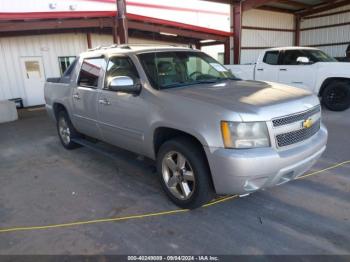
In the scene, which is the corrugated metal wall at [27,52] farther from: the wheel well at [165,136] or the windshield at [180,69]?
the wheel well at [165,136]

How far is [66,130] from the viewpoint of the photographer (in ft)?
19.5

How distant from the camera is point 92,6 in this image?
43.6 feet

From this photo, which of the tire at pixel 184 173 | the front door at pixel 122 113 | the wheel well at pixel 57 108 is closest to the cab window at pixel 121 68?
the front door at pixel 122 113

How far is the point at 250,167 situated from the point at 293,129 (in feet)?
2.25

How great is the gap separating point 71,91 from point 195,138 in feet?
9.83

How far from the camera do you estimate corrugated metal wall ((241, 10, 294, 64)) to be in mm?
17938

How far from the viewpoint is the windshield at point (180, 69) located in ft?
12.3

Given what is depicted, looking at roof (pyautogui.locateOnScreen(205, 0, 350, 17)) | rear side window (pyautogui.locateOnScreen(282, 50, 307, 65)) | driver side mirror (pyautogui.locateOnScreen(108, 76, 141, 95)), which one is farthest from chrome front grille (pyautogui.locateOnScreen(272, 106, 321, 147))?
roof (pyautogui.locateOnScreen(205, 0, 350, 17))

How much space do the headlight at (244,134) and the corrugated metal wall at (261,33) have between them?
15965 mm

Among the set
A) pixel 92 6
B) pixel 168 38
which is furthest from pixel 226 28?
pixel 92 6

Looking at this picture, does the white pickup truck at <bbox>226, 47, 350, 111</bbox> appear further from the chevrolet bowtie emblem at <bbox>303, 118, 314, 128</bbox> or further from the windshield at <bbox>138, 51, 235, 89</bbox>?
the chevrolet bowtie emblem at <bbox>303, 118, 314, 128</bbox>

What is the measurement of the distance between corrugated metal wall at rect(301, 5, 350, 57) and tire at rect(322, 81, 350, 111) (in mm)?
11760

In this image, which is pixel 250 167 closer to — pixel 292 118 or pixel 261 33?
pixel 292 118

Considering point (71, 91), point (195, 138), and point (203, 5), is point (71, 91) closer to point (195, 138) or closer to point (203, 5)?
point (195, 138)
